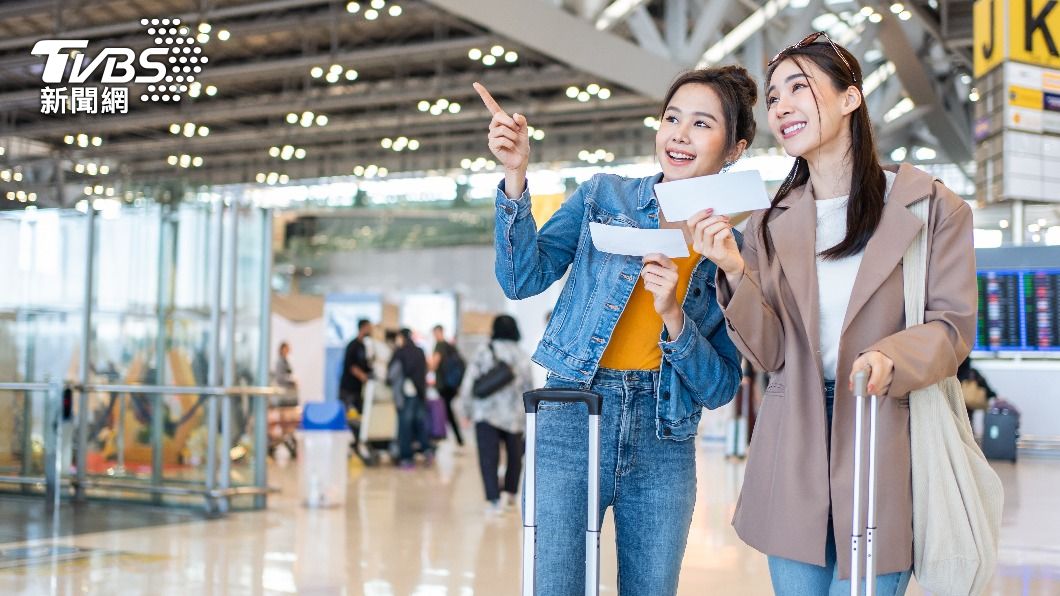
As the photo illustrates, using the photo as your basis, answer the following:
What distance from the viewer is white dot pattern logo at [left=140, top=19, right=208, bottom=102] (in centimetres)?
1638

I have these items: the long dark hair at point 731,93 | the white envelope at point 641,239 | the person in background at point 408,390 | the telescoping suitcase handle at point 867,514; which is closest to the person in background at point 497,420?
the person in background at point 408,390

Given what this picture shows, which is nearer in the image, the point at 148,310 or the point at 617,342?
the point at 617,342

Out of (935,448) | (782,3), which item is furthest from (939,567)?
(782,3)

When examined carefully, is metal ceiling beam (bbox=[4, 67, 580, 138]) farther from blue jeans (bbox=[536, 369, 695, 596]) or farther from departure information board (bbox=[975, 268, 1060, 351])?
blue jeans (bbox=[536, 369, 695, 596])

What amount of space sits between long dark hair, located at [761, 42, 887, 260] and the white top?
0.02m

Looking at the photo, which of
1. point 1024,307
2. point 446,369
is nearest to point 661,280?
point 1024,307

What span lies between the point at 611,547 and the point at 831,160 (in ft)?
17.7

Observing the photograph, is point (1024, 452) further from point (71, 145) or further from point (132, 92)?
point (71, 145)

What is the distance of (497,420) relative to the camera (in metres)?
9.71

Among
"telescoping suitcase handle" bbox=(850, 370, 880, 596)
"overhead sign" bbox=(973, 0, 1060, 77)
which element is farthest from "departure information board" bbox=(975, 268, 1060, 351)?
"telescoping suitcase handle" bbox=(850, 370, 880, 596)

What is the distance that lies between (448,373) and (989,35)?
893 centimetres

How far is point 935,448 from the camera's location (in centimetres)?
211

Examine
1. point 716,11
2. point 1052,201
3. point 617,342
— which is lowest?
point 617,342

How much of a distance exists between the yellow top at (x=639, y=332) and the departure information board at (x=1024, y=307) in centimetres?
641
